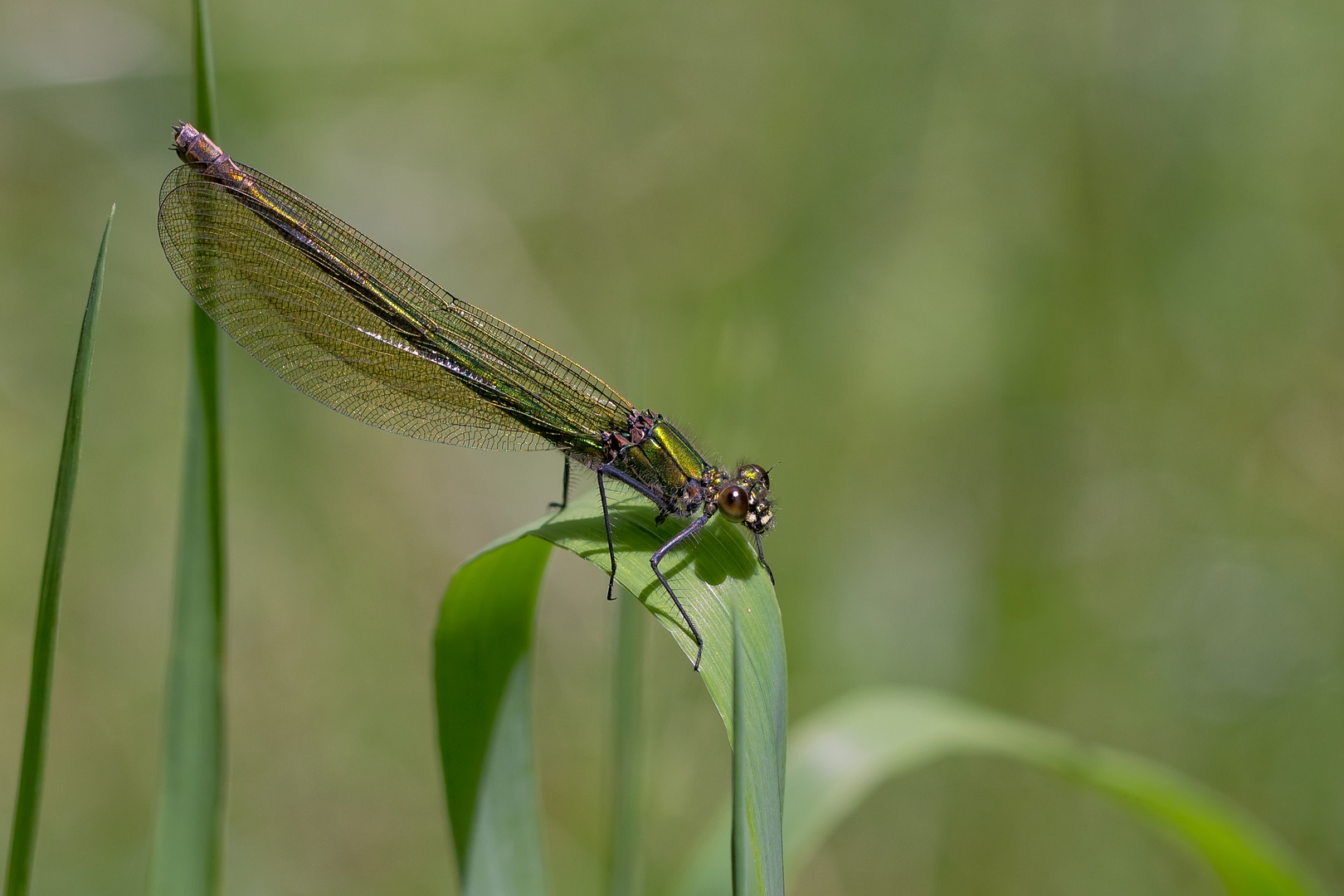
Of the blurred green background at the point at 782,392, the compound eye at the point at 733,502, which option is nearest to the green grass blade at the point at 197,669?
the compound eye at the point at 733,502

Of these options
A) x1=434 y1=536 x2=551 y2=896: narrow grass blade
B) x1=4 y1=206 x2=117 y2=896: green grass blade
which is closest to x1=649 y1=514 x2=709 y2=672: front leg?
x1=434 y1=536 x2=551 y2=896: narrow grass blade

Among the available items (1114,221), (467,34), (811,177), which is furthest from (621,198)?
(1114,221)

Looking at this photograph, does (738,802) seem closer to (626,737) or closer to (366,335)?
(626,737)

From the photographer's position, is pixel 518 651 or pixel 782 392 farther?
pixel 782 392

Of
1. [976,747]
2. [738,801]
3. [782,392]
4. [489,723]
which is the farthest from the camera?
[782,392]

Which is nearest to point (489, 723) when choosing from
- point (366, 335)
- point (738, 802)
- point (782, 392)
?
point (738, 802)

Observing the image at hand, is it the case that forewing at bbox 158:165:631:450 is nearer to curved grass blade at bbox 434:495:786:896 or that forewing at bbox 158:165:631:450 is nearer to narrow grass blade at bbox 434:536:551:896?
curved grass blade at bbox 434:495:786:896

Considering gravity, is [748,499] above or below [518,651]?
above

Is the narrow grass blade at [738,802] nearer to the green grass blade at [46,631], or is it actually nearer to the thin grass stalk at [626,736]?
the thin grass stalk at [626,736]
